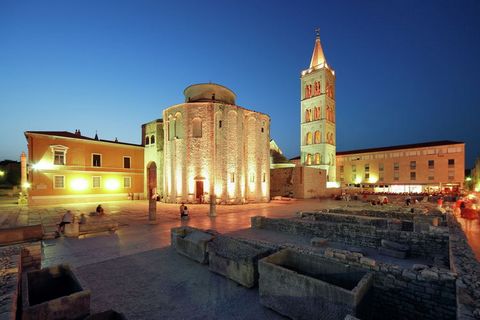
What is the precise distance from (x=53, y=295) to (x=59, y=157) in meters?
26.3

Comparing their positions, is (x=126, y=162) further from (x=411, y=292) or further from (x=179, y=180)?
(x=411, y=292)

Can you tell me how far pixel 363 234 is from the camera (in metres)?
9.80

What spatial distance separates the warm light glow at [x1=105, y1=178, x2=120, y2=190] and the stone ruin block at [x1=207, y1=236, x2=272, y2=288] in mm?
26565

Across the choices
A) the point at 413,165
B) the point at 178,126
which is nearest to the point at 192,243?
the point at 178,126

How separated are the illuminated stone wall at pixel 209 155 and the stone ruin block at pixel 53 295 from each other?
19778mm

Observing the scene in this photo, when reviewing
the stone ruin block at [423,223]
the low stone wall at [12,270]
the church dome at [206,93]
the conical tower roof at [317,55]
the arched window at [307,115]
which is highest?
the conical tower roof at [317,55]

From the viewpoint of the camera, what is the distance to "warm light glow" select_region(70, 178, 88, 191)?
26119 mm

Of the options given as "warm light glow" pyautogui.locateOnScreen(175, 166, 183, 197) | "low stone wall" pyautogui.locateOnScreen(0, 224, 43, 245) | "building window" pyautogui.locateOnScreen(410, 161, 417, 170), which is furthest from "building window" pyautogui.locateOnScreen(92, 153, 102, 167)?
"building window" pyautogui.locateOnScreen(410, 161, 417, 170)

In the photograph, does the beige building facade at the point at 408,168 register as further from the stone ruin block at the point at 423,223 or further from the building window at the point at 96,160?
the building window at the point at 96,160

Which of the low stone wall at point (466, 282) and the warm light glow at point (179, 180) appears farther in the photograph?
the warm light glow at point (179, 180)

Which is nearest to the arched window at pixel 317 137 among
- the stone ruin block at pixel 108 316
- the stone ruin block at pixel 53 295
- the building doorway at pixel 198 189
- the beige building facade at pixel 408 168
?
the beige building facade at pixel 408 168

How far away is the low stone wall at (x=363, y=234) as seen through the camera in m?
8.24

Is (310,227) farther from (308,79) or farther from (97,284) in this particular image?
(308,79)

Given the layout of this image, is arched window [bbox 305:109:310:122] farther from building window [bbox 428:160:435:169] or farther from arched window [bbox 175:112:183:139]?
arched window [bbox 175:112:183:139]
